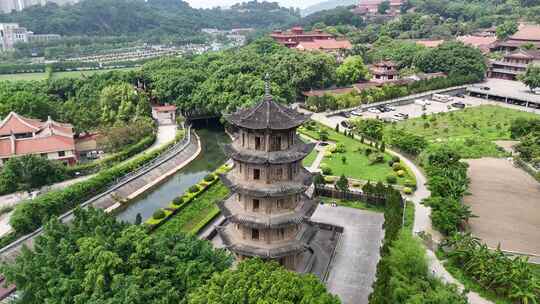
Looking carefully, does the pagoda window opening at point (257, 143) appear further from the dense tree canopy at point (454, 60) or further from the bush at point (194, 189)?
the dense tree canopy at point (454, 60)

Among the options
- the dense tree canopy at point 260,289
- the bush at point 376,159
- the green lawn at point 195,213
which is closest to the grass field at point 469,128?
the bush at point 376,159

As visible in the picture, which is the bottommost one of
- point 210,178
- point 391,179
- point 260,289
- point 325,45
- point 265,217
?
point 210,178

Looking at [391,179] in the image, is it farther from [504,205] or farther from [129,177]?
[129,177]

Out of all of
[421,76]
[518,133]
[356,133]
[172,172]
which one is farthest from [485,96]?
[172,172]

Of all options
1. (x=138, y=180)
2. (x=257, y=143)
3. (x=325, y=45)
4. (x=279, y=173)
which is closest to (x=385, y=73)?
(x=325, y=45)

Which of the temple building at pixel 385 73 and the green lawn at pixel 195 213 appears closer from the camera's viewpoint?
the green lawn at pixel 195 213

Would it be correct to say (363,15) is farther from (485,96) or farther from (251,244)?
(251,244)
